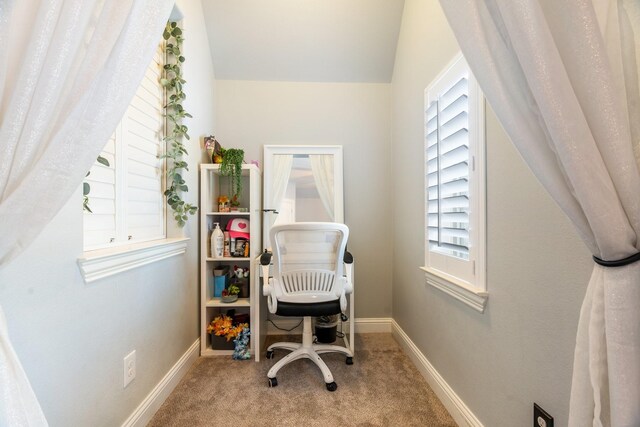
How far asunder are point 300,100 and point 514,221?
208 centimetres

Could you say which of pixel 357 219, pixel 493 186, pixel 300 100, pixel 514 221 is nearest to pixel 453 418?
pixel 514 221

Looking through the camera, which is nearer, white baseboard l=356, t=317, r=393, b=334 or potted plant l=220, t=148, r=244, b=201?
potted plant l=220, t=148, r=244, b=201

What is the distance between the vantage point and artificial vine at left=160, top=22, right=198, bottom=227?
1829 millimetres

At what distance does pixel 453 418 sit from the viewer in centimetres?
145

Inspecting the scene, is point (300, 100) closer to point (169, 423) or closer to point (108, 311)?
point (108, 311)

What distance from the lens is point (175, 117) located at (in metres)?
1.84

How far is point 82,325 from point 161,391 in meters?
0.77

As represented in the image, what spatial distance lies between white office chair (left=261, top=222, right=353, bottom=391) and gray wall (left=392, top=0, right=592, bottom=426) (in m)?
0.60

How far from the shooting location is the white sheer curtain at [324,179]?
2555 millimetres

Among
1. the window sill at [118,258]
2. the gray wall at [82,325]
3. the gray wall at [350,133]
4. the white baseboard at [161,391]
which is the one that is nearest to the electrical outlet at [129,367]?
the gray wall at [82,325]

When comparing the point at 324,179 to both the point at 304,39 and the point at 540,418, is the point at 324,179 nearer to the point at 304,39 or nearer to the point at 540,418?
the point at 304,39

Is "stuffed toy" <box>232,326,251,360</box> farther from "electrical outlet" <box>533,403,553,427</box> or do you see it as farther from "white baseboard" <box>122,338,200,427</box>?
"electrical outlet" <box>533,403,553,427</box>

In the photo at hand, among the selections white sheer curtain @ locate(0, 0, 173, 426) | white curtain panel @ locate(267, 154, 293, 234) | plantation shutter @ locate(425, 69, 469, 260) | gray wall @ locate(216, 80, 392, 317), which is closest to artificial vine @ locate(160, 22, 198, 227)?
gray wall @ locate(216, 80, 392, 317)

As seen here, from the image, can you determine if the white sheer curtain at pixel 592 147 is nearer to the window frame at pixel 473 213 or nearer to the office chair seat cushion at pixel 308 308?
the window frame at pixel 473 213
